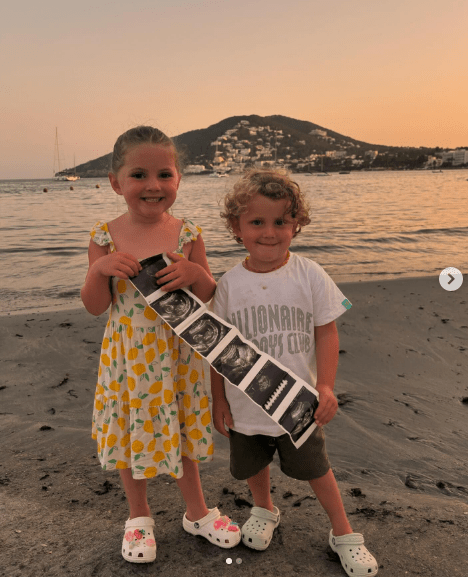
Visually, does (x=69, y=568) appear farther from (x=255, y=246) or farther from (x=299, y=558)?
(x=255, y=246)

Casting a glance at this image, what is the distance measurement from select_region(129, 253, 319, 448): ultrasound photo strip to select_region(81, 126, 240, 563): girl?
0.06m

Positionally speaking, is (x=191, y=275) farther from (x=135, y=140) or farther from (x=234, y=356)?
(x=135, y=140)

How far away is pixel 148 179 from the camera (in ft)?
6.53

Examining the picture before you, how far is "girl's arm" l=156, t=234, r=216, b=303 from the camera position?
1.93 meters

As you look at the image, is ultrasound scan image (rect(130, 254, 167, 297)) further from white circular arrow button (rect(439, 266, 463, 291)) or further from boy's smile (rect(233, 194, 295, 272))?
white circular arrow button (rect(439, 266, 463, 291))

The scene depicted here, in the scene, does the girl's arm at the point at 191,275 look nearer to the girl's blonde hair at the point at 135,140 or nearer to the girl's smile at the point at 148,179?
the girl's smile at the point at 148,179

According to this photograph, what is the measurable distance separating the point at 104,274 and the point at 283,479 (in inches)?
65.4

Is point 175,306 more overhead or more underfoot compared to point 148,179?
more underfoot

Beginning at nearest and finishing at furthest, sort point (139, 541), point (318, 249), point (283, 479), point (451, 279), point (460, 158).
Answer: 1. point (139, 541)
2. point (283, 479)
3. point (451, 279)
4. point (318, 249)
5. point (460, 158)

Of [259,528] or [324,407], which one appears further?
[259,528]

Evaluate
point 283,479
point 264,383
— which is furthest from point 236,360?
point 283,479

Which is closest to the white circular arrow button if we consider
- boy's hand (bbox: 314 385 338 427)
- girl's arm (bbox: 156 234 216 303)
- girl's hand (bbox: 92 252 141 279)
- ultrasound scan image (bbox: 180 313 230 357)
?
boy's hand (bbox: 314 385 338 427)

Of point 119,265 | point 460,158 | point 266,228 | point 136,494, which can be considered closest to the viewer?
point 119,265

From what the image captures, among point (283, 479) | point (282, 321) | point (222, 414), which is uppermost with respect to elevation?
point (282, 321)
